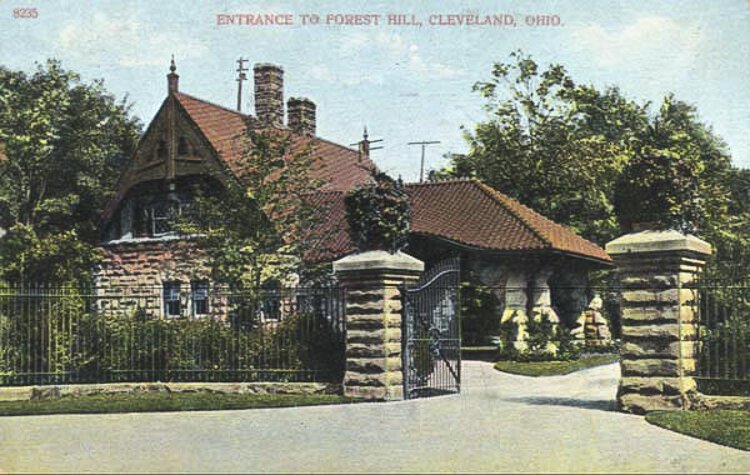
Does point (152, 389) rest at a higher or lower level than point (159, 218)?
lower

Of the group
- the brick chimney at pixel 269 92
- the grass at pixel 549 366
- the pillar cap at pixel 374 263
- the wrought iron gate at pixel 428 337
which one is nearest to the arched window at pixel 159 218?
the brick chimney at pixel 269 92

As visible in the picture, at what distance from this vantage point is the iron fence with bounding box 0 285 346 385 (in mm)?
13984

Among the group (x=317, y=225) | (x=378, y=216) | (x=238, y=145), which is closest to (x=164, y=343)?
(x=378, y=216)

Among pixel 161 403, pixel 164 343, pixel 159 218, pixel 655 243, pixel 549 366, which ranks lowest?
pixel 549 366

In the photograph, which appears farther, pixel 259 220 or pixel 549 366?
pixel 549 366

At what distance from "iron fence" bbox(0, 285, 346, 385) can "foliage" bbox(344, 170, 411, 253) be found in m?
1.31

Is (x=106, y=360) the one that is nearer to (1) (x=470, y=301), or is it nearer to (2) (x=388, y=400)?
(2) (x=388, y=400)

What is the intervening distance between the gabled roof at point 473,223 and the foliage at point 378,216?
7.66 m

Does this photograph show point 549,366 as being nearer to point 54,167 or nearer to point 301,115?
point 301,115

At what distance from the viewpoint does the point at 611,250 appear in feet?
37.1

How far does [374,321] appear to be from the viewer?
12.8 m

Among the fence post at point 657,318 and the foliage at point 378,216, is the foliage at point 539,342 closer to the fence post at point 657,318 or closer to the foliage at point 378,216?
the foliage at point 378,216

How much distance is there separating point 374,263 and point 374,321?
0.81 metres

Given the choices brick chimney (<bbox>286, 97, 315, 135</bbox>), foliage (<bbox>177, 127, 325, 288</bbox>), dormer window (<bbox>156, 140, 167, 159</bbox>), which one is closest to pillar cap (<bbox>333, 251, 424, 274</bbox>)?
foliage (<bbox>177, 127, 325, 288</bbox>)
